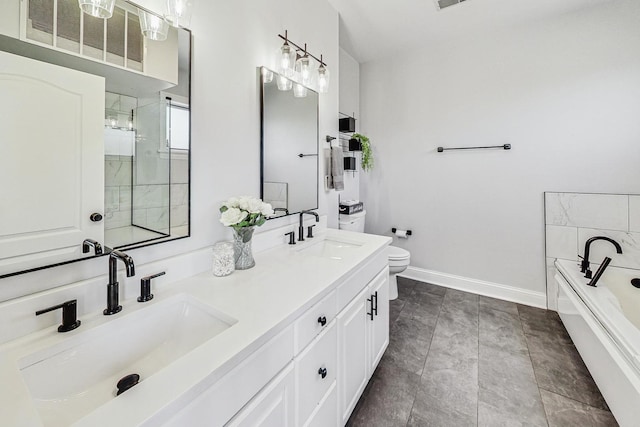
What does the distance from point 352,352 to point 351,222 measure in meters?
1.44

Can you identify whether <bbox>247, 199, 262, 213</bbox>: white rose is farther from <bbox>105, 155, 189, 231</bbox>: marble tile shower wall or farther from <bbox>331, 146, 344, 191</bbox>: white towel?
<bbox>331, 146, 344, 191</bbox>: white towel

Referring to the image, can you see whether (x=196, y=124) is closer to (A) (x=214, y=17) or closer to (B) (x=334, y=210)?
(A) (x=214, y=17)

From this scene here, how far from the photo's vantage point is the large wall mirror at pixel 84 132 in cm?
72

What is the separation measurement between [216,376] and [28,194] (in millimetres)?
721

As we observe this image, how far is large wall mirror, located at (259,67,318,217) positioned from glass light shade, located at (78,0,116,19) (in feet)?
2.38

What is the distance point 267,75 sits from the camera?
1549 mm

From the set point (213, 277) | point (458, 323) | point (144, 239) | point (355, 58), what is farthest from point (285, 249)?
point (355, 58)

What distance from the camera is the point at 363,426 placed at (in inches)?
52.7

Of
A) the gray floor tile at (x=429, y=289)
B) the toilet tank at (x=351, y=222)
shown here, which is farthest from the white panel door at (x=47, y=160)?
the gray floor tile at (x=429, y=289)

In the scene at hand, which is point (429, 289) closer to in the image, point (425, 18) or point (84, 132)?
point (425, 18)

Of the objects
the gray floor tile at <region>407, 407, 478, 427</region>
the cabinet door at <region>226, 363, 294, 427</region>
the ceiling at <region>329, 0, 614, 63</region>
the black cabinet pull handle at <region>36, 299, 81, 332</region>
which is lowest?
the gray floor tile at <region>407, 407, 478, 427</region>

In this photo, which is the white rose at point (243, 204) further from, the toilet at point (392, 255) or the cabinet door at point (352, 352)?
the toilet at point (392, 255)

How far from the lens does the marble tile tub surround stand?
28.7 inches

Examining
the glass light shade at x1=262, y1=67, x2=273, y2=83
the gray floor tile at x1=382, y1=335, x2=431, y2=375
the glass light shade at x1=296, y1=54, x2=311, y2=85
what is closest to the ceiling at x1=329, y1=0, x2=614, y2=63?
the glass light shade at x1=296, y1=54, x2=311, y2=85
